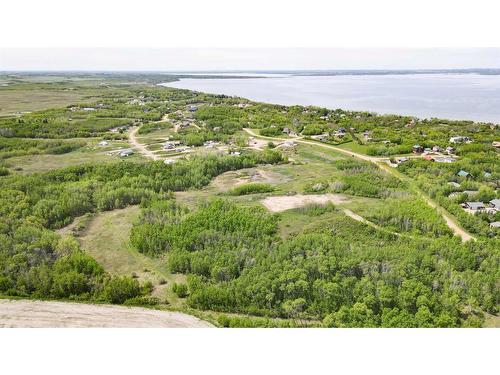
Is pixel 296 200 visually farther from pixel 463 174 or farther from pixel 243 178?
pixel 463 174

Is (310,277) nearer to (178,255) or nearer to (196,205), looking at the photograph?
(178,255)

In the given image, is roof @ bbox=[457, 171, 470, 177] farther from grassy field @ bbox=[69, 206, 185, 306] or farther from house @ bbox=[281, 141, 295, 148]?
grassy field @ bbox=[69, 206, 185, 306]

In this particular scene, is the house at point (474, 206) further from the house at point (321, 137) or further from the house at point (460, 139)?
the house at point (321, 137)


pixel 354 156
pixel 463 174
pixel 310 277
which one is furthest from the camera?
pixel 354 156

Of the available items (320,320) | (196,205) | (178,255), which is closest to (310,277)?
(320,320)

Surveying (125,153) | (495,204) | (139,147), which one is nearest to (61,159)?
(125,153)

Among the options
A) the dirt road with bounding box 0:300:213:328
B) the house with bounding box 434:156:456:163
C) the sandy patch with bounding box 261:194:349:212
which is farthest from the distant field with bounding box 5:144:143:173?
the house with bounding box 434:156:456:163
